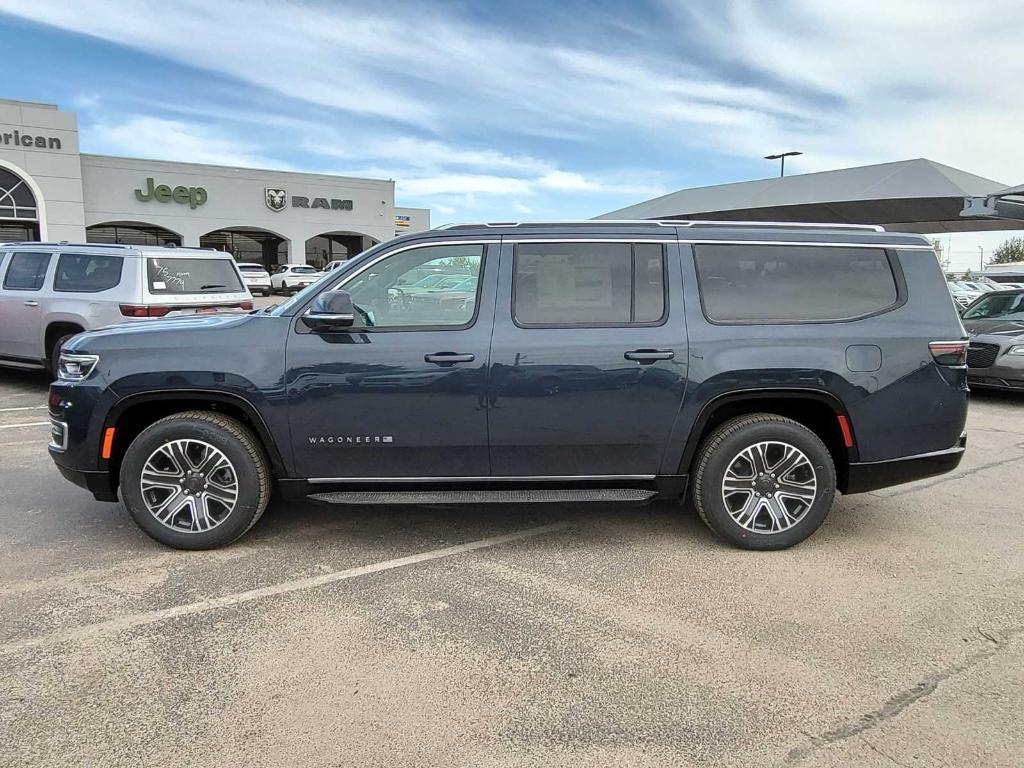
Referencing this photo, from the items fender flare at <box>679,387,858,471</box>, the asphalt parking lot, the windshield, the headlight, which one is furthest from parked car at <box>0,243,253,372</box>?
the windshield

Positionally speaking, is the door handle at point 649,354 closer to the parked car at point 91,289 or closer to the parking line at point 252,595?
the parking line at point 252,595

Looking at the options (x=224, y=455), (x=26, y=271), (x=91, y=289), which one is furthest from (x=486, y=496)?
(x=26, y=271)

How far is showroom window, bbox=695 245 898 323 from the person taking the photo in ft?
13.7

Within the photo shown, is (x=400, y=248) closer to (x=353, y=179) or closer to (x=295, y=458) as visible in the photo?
(x=295, y=458)

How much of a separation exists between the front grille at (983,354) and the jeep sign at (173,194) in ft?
127

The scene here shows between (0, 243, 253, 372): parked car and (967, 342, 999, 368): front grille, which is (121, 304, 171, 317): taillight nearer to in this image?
(0, 243, 253, 372): parked car

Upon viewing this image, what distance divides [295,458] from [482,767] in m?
2.20

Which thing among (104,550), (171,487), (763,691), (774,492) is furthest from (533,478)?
(104,550)

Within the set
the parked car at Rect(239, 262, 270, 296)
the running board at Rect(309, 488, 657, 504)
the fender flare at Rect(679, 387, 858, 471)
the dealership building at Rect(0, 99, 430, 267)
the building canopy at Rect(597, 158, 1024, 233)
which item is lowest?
the running board at Rect(309, 488, 657, 504)

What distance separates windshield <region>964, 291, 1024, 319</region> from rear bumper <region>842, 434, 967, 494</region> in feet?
24.2

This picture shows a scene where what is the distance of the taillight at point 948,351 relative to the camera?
13.5 ft

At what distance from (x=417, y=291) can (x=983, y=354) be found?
27.7 feet

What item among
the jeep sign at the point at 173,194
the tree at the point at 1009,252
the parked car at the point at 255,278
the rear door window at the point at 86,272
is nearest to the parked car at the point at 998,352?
the rear door window at the point at 86,272

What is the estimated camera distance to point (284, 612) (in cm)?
346
